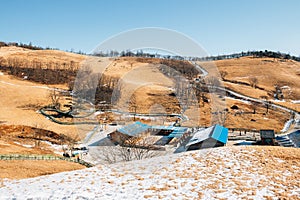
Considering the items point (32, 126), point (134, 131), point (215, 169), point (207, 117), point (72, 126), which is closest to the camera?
point (215, 169)

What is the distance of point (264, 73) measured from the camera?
418ft

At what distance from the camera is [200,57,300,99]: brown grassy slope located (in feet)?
321

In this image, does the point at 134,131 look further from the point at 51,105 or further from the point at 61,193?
the point at 51,105

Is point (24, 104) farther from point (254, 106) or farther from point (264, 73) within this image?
point (264, 73)

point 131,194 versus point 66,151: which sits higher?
point 131,194

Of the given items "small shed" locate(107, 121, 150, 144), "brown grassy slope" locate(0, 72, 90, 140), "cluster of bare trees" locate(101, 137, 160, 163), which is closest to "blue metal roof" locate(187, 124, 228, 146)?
"small shed" locate(107, 121, 150, 144)

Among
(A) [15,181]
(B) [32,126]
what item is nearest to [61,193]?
(A) [15,181]

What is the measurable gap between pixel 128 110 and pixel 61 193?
47.4 m

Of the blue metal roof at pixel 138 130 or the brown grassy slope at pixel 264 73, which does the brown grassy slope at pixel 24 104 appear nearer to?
the blue metal roof at pixel 138 130

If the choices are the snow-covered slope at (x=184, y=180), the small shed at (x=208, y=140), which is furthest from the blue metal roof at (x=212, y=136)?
the snow-covered slope at (x=184, y=180)

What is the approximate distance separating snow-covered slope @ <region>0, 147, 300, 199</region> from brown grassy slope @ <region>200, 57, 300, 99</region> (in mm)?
80666

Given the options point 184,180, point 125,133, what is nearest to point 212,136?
point 125,133

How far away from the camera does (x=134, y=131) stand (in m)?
31.2

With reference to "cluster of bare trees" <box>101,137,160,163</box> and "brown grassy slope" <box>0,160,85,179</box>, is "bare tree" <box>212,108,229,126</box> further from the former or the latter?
"brown grassy slope" <box>0,160,85,179</box>
